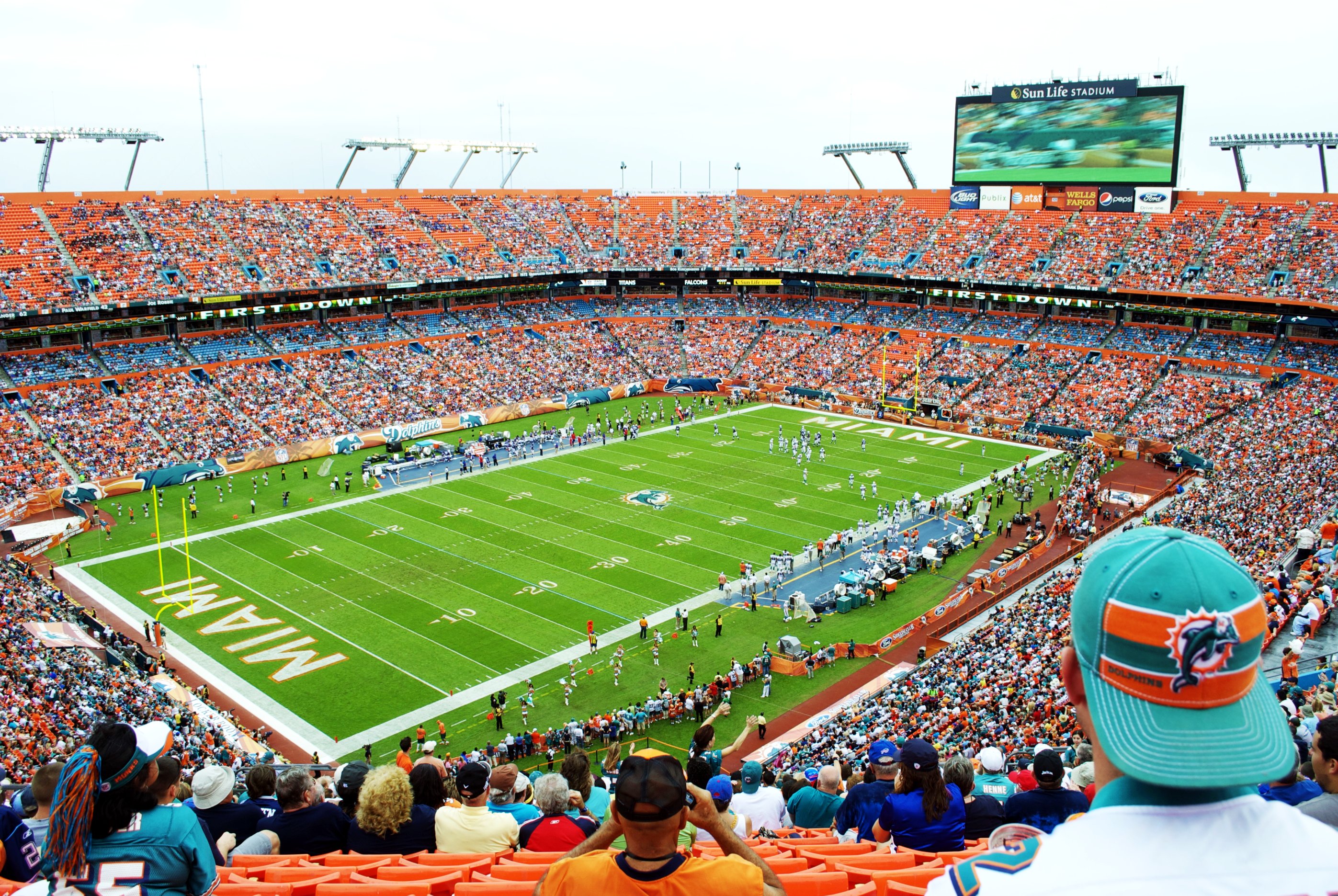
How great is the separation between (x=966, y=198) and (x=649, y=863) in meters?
63.1

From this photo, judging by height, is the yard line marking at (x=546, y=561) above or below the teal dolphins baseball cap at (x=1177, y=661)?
below

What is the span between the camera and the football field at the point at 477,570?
2402 cm

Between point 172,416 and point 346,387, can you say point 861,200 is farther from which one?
point 172,416

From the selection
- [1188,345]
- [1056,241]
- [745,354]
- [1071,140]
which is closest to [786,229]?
[745,354]

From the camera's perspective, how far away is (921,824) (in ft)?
17.8

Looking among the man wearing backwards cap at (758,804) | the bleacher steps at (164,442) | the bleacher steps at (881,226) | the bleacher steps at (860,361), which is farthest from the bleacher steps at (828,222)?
the man wearing backwards cap at (758,804)

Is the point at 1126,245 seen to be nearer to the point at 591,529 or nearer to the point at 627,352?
the point at 627,352

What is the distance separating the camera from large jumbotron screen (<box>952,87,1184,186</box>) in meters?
51.6

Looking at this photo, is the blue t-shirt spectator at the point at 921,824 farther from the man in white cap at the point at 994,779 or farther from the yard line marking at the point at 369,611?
the yard line marking at the point at 369,611

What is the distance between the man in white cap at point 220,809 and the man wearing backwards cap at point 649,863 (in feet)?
13.5

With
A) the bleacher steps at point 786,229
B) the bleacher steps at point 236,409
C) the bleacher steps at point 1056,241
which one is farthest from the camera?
the bleacher steps at point 786,229

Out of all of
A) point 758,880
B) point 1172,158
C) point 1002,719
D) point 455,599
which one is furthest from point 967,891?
point 1172,158

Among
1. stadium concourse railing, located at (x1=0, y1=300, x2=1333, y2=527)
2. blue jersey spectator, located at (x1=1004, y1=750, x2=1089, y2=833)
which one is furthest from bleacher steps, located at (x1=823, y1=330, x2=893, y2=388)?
blue jersey spectator, located at (x1=1004, y1=750, x2=1089, y2=833)

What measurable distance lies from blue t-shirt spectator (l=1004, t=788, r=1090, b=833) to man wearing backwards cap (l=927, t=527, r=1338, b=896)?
3240 millimetres
